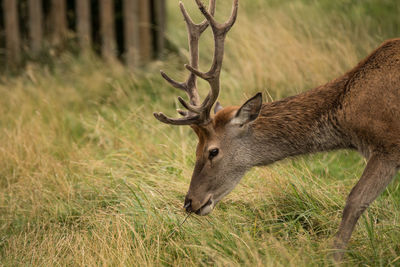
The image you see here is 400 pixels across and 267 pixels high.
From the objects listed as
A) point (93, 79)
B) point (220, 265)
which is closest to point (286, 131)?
point (220, 265)

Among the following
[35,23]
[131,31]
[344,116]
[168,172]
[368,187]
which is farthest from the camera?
[35,23]

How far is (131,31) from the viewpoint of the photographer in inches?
369

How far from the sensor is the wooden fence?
30.8 ft

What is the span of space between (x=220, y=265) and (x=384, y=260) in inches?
38.9

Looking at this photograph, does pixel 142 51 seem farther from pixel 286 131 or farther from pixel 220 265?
pixel 220 265

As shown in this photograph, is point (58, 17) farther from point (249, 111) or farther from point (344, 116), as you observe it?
point (344, 116)

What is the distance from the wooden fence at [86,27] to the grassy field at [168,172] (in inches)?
25.6

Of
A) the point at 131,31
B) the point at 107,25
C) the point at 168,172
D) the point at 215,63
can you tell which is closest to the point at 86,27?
the point at 107,25

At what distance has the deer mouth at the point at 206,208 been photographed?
14.2ft

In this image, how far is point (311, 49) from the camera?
7.00m

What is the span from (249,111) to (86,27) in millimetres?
5736

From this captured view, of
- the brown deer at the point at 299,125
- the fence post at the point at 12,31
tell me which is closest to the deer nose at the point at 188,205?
the brown deer at the point at 299,125

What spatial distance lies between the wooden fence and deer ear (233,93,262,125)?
4.94m

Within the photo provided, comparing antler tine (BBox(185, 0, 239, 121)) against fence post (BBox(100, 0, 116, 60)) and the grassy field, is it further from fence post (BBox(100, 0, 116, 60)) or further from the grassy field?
fence post (BBox(100, 0, 116, 60))
